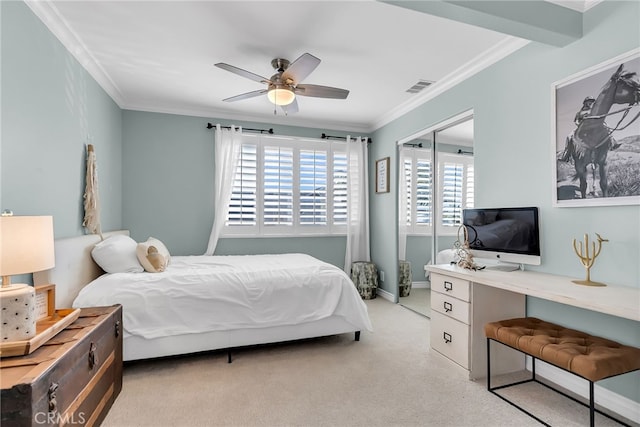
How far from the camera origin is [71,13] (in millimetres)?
2332

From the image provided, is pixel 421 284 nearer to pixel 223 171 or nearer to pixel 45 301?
pixel 223 171

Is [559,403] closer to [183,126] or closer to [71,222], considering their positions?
[71,222]

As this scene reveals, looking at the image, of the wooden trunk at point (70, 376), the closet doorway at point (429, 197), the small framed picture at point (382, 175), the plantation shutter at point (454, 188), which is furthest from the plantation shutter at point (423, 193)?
the wooden trunk at point (70, 376)

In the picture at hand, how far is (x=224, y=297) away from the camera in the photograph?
105 inches

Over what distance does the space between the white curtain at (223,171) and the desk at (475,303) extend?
289 cm

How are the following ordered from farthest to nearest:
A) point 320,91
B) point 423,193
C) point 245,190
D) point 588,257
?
point 245,190 < point 423,193 < point 320,91 < point 588,257

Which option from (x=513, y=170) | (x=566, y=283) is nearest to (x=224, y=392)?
(x=566, y=283)

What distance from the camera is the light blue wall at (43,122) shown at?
1.91 meters

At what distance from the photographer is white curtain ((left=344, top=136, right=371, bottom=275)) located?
5062 millimetres

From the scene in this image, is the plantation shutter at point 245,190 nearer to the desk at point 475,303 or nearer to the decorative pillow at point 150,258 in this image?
the decorative pillow at point 150,258

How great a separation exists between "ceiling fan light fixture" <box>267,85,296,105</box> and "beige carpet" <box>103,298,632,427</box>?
89.0 inches

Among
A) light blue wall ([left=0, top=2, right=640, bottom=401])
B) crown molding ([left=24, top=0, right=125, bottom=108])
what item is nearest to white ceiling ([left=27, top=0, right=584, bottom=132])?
crown molding ([left=24, top=0, right=125, bottom=108])

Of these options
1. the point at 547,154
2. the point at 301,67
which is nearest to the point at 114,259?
the point at 301,67

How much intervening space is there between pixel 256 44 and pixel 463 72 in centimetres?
202
